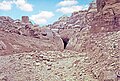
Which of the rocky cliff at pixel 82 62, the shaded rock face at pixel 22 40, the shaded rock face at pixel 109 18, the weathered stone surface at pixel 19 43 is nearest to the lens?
the rocky cliff at pixel 82 62

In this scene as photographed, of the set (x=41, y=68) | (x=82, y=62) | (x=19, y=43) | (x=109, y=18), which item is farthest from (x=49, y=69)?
(x=19, y=43)

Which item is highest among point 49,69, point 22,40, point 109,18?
point 109,18

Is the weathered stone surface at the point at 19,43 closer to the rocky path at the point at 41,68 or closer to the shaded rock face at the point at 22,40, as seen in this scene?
the shaded rock face at the point at 22,40

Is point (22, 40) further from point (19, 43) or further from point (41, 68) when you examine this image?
point (41, 68)

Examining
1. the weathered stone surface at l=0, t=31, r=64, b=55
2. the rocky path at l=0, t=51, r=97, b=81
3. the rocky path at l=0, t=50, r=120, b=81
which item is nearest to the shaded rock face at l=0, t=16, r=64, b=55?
the weathered stone surface at l=0, t=31, r=64, b=55

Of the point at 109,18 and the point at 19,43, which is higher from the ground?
the point at 109,18

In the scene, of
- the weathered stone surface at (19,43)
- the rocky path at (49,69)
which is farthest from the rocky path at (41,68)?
the weathered stone surface at (19,43)

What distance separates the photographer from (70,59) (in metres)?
9.14

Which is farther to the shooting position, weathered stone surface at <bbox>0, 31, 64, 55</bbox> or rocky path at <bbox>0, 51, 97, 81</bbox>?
weathered stone surface at <bbox>0, 31, 64, 55</bbox>

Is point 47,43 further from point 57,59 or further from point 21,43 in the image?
point 57,59

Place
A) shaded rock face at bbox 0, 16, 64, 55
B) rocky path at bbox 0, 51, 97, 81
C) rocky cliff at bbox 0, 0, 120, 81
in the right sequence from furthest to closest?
shaded rock face at bbox 0, 16, 64, 55
rocky path at bbox 0, 51, 97, 81
rocky cliff at bbox 0, 0, 120, 81

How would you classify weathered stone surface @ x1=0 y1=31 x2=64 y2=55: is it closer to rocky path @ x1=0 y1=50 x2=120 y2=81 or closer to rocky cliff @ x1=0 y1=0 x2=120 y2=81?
rocky cliff @ x1=0 y1=0 x2=120 y2=81

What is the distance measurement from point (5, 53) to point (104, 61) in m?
5.49

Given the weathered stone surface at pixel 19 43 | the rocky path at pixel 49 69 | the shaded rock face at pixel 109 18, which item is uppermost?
the shaded rock face at pixel 109 18
